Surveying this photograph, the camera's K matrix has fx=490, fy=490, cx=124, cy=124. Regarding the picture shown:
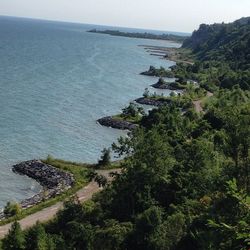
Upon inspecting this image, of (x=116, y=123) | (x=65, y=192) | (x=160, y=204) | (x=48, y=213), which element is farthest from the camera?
(x=116, y=123)

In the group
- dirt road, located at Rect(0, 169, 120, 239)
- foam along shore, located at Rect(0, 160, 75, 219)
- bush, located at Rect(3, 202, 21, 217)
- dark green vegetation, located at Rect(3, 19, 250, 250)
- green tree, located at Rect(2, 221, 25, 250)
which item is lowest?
foam along shore, located at Rect(0, 160, 75, 219)

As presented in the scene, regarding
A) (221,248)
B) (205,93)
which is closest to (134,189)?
(221,248)

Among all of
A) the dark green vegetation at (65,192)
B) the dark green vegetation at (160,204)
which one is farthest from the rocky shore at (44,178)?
the dark green vegetation at (160,204)

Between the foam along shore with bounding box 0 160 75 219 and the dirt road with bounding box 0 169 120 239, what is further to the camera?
the foam along shore with bounding box 0 160 75 219

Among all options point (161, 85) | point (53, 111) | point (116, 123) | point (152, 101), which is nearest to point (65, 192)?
point (116, 123)

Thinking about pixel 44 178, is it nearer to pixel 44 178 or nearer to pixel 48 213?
pixel 44 178

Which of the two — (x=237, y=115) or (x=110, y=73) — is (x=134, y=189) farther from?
(x=110, y=73)

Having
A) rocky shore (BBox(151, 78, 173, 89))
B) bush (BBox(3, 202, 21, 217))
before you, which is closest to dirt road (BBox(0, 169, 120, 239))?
bush (BBox(3, 202, 21, 217))

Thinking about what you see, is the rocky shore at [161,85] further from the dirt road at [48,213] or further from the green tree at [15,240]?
the green tree at [15,240]

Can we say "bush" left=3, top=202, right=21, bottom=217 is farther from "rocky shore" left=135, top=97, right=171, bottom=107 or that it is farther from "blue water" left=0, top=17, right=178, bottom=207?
"rocky shore" left=135, top=97, right=171, bottom=107
